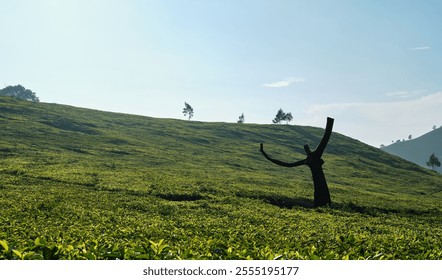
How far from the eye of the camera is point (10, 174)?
29.0m

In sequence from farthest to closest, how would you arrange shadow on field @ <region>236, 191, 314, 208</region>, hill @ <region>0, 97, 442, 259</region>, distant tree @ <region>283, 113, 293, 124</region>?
distant tree @ <region>283, 113, 293, 124</region>, shadow on field @ <region>236, 191, 314, 208</region>, hill @ <region>0, 97, 442, 259</region>

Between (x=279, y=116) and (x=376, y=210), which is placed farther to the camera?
(x=279, y=116)

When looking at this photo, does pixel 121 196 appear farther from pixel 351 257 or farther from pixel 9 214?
pixel 351 257

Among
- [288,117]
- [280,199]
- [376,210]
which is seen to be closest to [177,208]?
[280,199]

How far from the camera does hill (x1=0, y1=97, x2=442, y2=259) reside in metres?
9.82

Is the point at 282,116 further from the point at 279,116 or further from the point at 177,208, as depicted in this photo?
the point at 177,208

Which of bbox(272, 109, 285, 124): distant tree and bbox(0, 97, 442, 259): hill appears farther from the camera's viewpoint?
bbox(272, 109, 285, 124): distant tree

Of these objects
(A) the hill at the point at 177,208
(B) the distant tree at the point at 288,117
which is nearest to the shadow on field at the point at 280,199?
(A) the hill at the point at 177,208

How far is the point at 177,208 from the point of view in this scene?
2067 cm

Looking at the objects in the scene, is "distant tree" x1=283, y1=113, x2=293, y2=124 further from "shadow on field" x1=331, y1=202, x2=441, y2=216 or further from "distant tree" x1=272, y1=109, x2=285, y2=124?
"shadow on field" x1=331, y1=202, x2=441, y2=216

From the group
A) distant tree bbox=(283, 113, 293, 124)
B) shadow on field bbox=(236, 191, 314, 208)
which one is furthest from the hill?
distant tree bbox=(283, 113, 293, 124)

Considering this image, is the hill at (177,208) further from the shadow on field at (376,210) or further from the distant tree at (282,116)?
the distant tree at (282,116)
